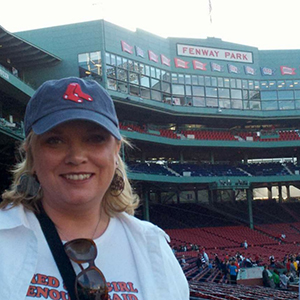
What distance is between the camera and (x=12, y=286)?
139 cm

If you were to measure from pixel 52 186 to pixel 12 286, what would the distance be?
0.39m

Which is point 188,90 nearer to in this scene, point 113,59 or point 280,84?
point 113,59

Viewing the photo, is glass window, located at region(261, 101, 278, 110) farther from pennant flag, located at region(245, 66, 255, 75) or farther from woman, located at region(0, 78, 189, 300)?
woman, located at region(0, 78, 189, 300)

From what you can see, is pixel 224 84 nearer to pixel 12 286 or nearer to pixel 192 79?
pixel 192 79

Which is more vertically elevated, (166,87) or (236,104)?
(166,87)

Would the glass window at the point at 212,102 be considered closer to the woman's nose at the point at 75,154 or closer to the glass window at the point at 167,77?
the glass window at the point at 167,77

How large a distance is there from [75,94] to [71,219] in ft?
1.66

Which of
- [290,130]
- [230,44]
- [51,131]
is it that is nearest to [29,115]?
[51,131]

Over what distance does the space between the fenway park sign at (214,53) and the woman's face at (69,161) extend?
107 feet

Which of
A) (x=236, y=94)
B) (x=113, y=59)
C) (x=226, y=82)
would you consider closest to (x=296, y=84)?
(x=236, y=94)

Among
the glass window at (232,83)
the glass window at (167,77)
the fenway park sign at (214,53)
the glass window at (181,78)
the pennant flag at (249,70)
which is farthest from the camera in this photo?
the pennant flag at (249,70)

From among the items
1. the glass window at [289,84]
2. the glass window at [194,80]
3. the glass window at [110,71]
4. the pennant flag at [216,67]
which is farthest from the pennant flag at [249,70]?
the glass window at [110,71]

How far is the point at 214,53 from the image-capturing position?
3453 centimetres

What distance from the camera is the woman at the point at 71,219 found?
58.2 inches
